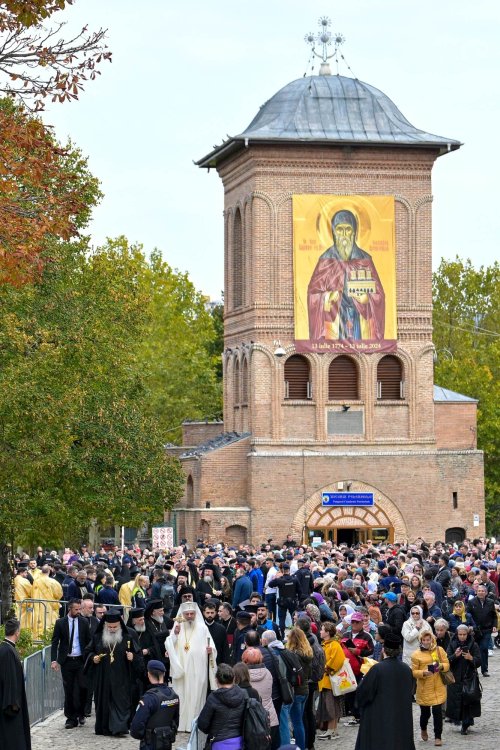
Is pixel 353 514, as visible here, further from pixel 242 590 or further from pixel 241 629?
pixel 241 629

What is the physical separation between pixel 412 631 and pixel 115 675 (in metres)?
3.83

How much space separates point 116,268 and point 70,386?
31.5 feet

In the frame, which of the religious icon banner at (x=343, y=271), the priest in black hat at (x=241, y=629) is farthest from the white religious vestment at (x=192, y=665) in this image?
the religious icon banner at (x=343, y=271)

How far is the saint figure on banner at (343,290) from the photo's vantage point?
60.6 metres

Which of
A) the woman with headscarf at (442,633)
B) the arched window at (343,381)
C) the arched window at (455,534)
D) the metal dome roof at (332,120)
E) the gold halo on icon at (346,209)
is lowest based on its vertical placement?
the woman with headscarf at (442,633)

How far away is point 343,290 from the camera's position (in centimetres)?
6069

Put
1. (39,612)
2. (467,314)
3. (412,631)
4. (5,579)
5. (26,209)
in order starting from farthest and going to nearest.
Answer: (467,314), (5,579), (39,612), (412,631), (26,209)

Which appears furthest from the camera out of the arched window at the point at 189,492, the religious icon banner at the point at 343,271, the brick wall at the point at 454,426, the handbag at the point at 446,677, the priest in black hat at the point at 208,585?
the brick wall at the point at 454,426

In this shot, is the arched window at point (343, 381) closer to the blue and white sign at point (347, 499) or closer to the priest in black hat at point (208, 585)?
the blue and white sign at point (347, 499)

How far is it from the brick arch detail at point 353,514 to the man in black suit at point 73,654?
3581 centimetres

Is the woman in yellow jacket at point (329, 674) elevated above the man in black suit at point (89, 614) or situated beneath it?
situated beneath

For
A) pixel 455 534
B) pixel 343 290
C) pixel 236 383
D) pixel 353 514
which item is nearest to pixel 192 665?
pixel 353 514

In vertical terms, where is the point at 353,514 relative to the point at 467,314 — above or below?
below

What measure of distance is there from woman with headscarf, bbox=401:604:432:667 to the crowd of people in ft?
0.06
